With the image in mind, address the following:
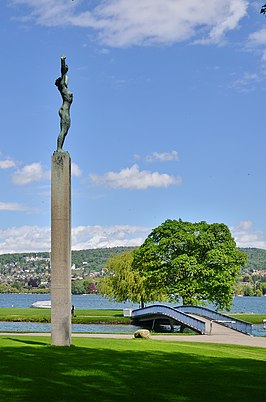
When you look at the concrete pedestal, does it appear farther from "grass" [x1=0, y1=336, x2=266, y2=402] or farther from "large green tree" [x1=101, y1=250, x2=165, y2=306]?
"large green tree" [x1=101, y1=250, x2=165, y2=306]

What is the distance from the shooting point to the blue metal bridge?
139 ft


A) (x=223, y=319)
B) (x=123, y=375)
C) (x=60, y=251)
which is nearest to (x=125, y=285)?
Answer: (x=223, y=319)

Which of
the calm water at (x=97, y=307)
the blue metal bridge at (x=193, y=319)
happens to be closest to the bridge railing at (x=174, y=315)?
the blue metal bridge at (x=193, y=319)

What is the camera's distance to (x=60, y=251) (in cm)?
2098

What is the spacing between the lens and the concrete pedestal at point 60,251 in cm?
2100

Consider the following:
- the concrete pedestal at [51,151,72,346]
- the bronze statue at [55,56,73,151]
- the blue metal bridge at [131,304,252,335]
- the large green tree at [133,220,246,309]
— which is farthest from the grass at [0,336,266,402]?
the large green tree at [133,220,246,309]

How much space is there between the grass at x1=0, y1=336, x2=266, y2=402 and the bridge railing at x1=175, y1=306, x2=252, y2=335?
70.2 ft

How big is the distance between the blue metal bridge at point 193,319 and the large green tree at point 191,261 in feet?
6.32

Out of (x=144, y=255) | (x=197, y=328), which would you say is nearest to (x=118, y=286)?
(x=144, y=255)

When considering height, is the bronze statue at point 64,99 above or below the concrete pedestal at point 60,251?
above

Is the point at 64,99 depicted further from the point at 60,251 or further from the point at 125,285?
the point at 125,285

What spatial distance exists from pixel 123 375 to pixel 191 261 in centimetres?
3945

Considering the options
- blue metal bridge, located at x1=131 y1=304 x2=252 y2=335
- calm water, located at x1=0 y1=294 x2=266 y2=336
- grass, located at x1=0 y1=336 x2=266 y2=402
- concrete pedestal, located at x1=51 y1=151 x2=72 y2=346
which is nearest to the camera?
grass, located at x1=0 y1=336 x2=266 y2=402

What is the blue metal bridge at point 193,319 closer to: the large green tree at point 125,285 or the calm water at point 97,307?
the calm water at point 97,307
